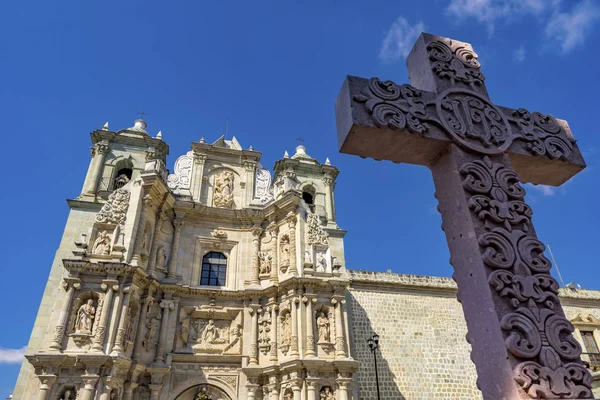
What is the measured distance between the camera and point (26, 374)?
47.4 ft

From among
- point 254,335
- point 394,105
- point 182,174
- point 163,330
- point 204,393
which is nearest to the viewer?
point 394,105

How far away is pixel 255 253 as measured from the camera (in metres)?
17.1

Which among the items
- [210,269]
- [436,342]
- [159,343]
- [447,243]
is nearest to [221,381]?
[159,343]

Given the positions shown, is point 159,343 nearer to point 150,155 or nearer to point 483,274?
point 150,155

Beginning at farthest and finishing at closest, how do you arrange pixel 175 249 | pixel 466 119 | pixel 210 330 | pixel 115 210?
pixel 175 249
pixel 210 330
pixel 115 210
pixel 466 119

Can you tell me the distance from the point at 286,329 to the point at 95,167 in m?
12.5

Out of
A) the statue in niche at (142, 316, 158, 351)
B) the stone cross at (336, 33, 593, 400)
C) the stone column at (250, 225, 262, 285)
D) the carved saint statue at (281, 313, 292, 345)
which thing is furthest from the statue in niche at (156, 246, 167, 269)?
the stone cross at (336, 33, 593, 400)

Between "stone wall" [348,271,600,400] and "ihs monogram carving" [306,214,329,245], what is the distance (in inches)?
179

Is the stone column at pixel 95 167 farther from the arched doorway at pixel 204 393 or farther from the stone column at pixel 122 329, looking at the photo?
the arched doorway at pixel 204 393

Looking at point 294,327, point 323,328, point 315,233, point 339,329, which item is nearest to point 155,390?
point 294,327

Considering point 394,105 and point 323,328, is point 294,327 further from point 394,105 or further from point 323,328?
point 394,105

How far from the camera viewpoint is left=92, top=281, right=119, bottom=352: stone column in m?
12.3

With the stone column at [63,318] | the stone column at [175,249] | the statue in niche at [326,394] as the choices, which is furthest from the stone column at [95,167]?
the statue in niche at [326,394]

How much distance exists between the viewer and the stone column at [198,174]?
18.2 metres
